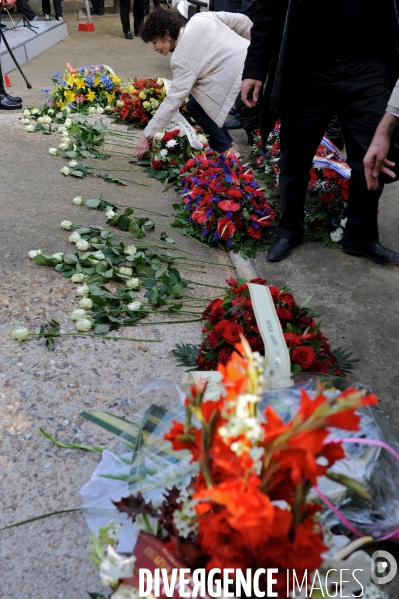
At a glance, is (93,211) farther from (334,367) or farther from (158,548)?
(158,548)

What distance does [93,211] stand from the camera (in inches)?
143

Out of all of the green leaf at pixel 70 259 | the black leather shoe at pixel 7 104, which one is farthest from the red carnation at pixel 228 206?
the black leather shoe at pixel 7 104

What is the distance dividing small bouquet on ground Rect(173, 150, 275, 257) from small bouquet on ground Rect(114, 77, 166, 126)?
1.82 meters

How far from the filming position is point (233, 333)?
1.85 metres

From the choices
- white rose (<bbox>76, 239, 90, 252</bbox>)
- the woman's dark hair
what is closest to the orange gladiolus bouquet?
white rose (<bbox>76, 239, 90, 252</bbox>)

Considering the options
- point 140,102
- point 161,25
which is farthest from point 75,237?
point 140,102

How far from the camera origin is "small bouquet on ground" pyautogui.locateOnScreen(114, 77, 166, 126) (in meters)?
5.39

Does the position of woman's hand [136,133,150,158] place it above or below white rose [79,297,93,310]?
above

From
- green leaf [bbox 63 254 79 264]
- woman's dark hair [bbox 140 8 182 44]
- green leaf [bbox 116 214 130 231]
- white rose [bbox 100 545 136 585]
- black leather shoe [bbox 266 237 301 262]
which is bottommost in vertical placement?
black leather shoe [bbox 266 237 301 262]

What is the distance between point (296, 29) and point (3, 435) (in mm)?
2190

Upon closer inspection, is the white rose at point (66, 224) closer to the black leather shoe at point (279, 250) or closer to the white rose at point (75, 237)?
the white rose at point (75, 237)

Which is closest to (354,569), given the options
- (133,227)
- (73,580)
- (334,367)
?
(73,580)

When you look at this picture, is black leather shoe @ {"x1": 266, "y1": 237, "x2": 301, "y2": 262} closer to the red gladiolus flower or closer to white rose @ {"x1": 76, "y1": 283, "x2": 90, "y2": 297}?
the red gladiolus flower

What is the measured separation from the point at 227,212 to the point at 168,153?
1361 millimetres
